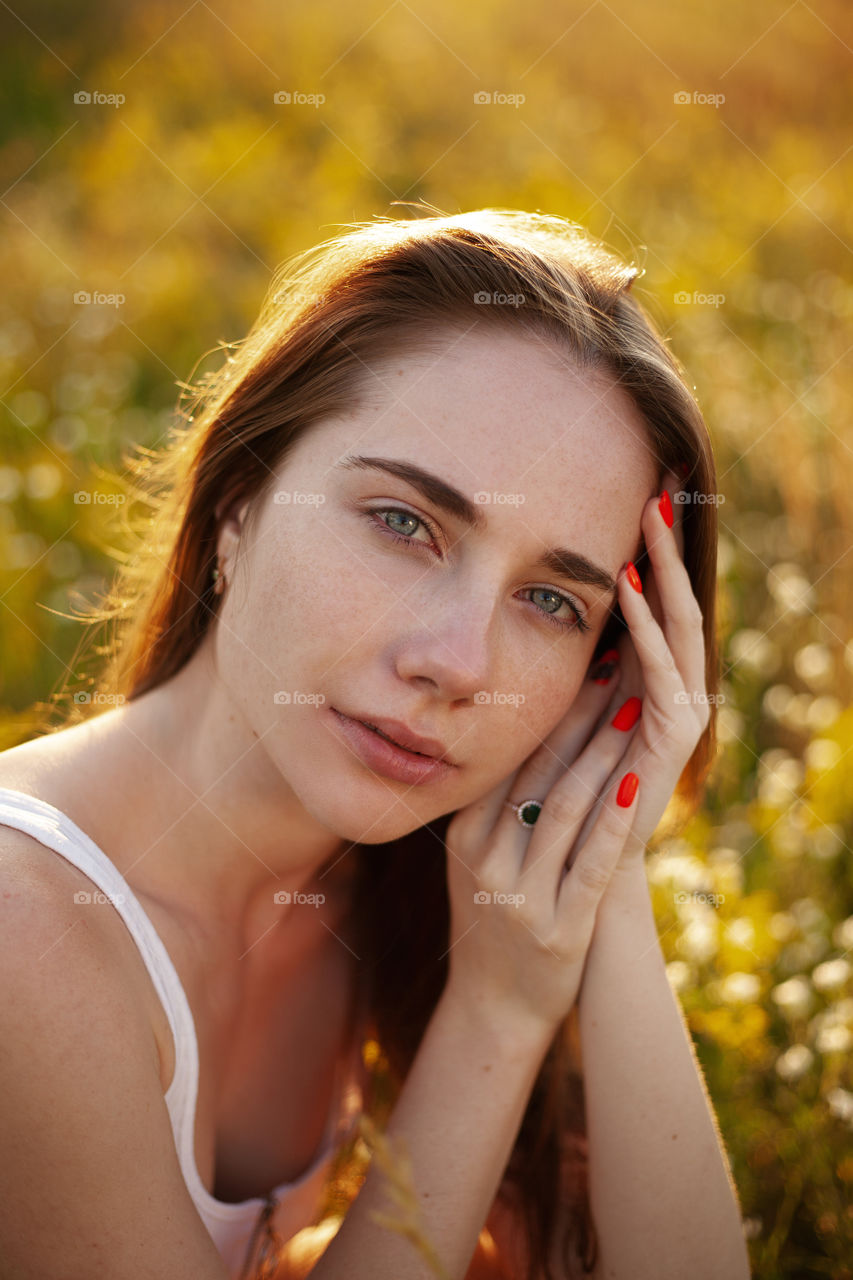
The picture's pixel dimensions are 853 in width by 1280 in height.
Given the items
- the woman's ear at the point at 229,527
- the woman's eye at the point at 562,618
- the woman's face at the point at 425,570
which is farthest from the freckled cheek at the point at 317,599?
the woman's eye at the point at 562,618

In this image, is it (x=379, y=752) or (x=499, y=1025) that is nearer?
(x=379, y=752)

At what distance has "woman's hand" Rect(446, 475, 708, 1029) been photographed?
2.03m

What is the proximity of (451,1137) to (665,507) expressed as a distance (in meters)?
1.34

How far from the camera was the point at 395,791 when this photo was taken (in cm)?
177

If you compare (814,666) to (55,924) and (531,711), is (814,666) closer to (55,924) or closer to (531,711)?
(531,711)

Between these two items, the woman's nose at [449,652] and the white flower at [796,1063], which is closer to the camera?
the woman's nose at [449,652]

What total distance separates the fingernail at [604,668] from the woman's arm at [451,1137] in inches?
31.3

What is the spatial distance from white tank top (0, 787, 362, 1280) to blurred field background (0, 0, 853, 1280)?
0.92 meters

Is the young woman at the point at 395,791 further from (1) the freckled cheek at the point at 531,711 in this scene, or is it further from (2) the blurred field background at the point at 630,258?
(2) the blurred field background at the point at 630,258

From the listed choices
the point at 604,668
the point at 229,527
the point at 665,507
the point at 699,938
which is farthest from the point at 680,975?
the point at 229,527

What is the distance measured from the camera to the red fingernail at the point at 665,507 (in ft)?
6.60

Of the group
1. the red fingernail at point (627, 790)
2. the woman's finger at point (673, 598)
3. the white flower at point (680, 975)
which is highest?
the woman's finger at point (673, 598)

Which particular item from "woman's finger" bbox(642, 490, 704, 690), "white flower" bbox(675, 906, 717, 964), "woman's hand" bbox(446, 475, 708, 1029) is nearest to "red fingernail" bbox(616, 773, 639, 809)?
"woman's hand" bbox(446, 475, 708, 1029)

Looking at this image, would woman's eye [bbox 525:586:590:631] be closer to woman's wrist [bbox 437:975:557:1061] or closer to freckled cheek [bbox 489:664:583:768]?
freckled cheek [bbox 489:664:583:768]
